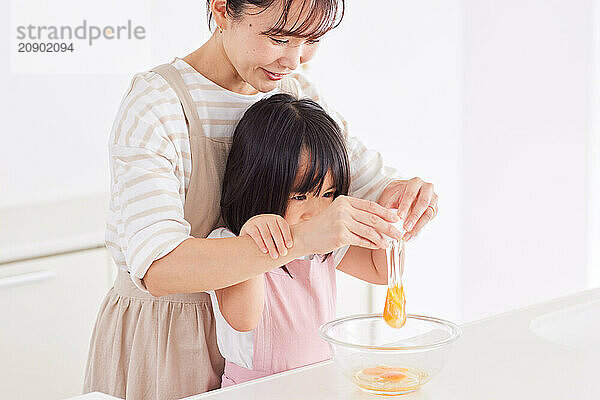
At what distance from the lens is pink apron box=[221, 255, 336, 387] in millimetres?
1314

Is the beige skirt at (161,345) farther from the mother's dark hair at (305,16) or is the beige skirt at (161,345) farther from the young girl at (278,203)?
the mother's dark hair at (305,16)

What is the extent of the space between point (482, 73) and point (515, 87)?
5.2 inches

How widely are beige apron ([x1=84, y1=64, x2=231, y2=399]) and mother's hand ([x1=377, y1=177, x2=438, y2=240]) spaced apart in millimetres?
270

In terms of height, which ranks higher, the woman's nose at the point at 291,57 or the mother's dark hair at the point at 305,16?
the mother's dark hair at the point at 305,16

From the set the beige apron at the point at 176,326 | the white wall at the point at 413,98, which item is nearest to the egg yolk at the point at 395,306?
the beige apron at the point at 176,326

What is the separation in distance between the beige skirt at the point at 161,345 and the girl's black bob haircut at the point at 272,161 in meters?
0.15

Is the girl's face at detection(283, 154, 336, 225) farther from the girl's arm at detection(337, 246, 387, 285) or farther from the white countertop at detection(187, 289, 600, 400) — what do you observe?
the white countertop at detection(187, 289, 600, 400)

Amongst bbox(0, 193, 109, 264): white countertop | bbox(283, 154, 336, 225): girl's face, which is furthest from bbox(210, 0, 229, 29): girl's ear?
bbox(0, 193, 109, 264): white countertop

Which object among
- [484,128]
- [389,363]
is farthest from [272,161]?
[484,128]

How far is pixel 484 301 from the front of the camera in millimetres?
3320

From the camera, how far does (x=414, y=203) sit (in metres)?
1.33

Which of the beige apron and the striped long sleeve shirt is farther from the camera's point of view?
the beige apron

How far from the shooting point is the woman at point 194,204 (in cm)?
115

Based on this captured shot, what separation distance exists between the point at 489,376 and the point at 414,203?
0.32 m
